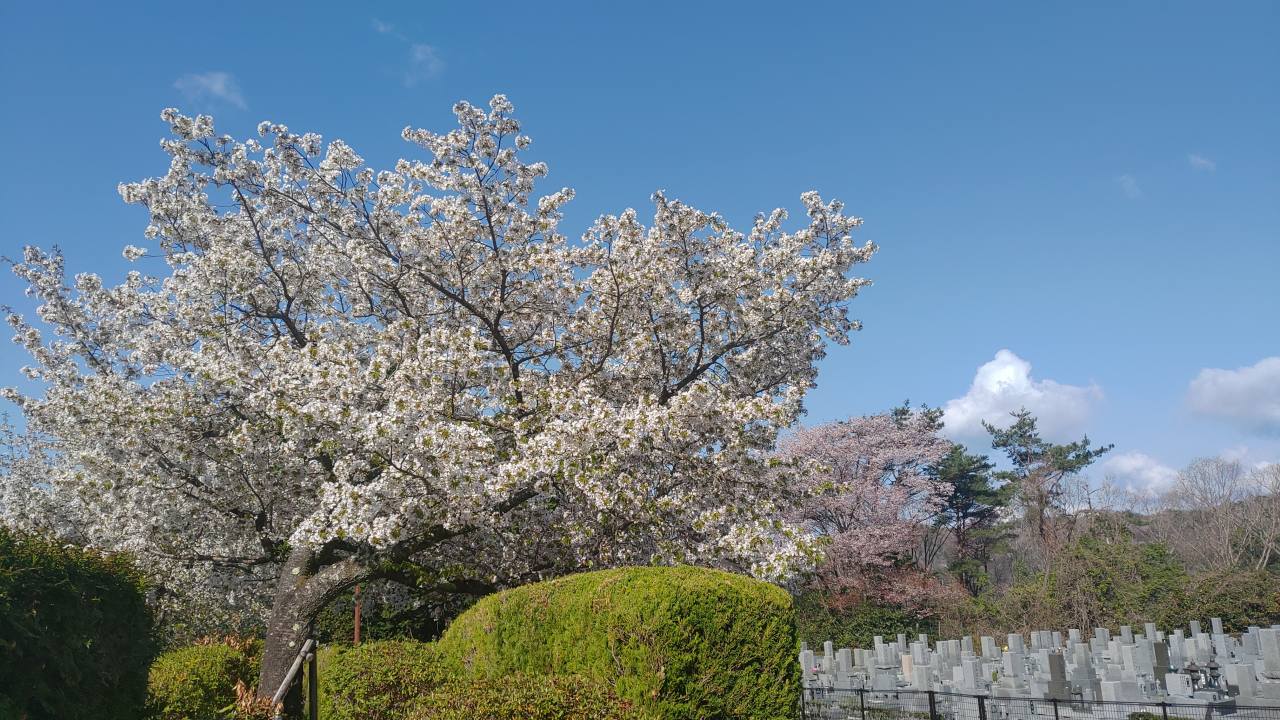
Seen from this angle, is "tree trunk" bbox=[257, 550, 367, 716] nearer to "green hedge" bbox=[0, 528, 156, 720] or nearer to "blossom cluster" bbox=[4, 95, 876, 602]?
"blossom cluster" bbox=[4, 95, 876, 602]

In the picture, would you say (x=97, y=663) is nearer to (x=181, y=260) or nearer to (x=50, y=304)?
(x=181, y=260)

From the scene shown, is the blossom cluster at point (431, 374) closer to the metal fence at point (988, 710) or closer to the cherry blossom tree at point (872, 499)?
the metal fence at point (988, 710)

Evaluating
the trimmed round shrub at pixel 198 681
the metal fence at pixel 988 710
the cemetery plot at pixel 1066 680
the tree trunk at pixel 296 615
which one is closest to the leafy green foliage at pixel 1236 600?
the cemetery plot at pixel 1066 680

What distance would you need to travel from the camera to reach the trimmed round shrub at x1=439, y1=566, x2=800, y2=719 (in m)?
5.77

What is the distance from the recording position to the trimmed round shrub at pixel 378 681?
7.89 metres

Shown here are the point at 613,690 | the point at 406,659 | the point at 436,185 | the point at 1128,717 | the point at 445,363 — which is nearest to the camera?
the point at 613,690

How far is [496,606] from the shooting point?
8078mm

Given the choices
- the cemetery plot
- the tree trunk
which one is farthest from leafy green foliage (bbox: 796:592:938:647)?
the tree trunk

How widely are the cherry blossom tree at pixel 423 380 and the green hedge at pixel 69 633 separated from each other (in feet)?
9.86

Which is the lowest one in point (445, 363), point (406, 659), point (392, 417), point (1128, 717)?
point (1128, 717)

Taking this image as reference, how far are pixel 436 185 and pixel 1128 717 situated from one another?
44.8ft

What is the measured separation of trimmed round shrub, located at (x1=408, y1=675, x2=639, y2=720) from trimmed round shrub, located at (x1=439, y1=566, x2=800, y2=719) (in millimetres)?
205

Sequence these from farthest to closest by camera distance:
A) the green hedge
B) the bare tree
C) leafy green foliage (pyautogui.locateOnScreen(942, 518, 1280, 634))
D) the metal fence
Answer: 1. the bare tree
2. leafy green foliage (pyautogui.locateOnScreen(942, 518, 1280, 634))
3. the metal fence
4. the green hedge

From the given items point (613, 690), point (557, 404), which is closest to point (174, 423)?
point (557, 404)
